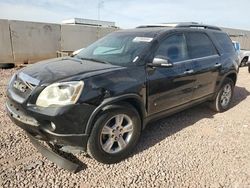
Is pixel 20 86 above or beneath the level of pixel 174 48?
beneath

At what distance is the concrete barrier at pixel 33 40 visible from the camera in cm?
1076

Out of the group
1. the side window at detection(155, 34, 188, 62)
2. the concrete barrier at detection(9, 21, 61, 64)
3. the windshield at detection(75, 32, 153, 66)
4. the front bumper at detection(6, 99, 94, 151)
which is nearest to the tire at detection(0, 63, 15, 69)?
the concrete barrier at detection(9, 21, 61, 64)

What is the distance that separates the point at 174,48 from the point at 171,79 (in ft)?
1.91

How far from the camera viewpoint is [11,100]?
3.21 m

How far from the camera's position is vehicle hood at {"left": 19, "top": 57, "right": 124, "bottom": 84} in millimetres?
3029

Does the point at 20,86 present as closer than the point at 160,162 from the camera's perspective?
Yes

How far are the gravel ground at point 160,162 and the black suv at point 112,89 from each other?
0.28 m

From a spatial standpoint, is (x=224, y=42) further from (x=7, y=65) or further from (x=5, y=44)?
(x=5, y=44)

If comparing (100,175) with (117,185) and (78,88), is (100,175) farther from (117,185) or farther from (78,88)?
(78,88)

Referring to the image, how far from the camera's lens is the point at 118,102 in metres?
3.24

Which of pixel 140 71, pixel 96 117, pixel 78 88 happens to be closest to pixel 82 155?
pixel 96 117

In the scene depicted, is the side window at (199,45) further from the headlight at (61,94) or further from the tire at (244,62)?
the tire at (244,62)

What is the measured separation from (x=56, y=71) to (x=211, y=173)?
236 cm

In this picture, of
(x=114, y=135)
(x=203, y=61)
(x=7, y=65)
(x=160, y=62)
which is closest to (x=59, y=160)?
(x=114, y=135)
